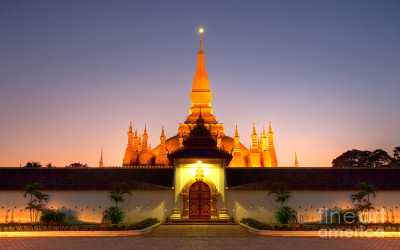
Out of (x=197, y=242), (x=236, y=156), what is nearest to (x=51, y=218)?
(x=197, y=242)

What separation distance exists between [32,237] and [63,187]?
22.4 feet

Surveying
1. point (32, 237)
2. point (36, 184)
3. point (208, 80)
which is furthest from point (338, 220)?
point (208, 80)

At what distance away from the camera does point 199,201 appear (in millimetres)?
29203

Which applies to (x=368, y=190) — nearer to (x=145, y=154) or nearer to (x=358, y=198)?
(x=358, y=198)

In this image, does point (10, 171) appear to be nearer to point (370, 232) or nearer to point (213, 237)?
point (213, 237)

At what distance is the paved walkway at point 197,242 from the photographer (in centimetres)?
1831

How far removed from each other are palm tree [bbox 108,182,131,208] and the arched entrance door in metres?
4.62

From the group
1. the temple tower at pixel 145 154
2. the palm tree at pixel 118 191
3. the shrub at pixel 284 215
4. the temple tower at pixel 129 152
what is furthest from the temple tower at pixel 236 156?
the palm tree at pixel 118 191

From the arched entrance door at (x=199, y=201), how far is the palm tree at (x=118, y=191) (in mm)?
4617

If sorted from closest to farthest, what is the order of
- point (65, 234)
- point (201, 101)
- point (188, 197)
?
1. point (65, 234)
2. point (188, 197)
3. point (201, 101)

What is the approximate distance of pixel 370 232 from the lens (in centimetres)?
2241

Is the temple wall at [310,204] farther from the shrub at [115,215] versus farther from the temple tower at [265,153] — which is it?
the temple tower at [265,153]

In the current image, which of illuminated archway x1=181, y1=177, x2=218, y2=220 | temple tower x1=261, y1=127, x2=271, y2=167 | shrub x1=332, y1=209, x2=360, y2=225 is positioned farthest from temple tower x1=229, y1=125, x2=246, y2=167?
shrub x1=332, y1=209, x2=360, y2=225

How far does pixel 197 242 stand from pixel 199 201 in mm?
9704
